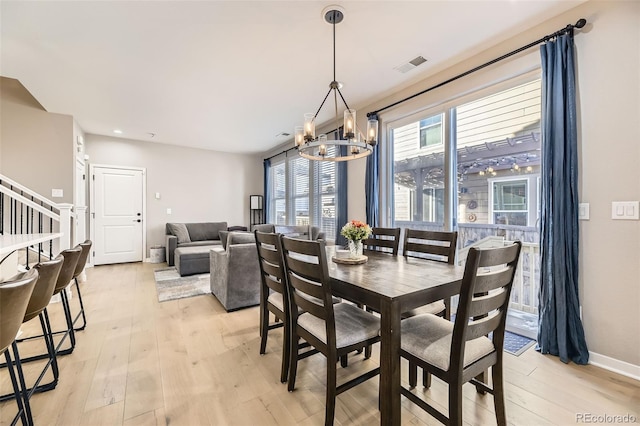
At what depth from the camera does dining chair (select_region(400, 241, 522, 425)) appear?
3.81 ft

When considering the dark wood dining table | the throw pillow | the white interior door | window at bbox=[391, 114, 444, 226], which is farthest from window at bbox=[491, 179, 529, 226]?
the white interior door

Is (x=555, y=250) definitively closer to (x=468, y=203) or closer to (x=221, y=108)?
(x=468, y=203)

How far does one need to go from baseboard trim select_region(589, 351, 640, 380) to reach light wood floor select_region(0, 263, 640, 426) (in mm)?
50

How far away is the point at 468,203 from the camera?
9.77 feet

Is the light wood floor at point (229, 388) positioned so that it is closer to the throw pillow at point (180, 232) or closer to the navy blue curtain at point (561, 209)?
the navy blue curtain at point (561, 209)

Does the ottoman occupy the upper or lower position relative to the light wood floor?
upper

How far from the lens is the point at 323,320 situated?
1551mm

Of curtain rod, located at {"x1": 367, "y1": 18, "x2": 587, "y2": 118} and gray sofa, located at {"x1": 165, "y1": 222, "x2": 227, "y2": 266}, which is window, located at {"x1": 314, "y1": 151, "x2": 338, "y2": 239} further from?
gray sofa, located at {"x1": 165, "y1": 222, "x2": 227, "y2": 266}

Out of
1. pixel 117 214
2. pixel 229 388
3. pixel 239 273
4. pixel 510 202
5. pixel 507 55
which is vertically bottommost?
pixel 229 388

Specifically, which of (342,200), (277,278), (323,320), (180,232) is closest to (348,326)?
(323,320)

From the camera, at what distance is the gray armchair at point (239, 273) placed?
3039 mm

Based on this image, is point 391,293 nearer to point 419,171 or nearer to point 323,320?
point 323,320

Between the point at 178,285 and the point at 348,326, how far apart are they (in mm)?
3382

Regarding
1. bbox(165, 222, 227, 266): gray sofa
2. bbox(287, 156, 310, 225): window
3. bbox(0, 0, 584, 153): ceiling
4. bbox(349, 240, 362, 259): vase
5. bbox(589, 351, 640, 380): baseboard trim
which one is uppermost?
bbox(0, 0, 584, 153): ceiling
